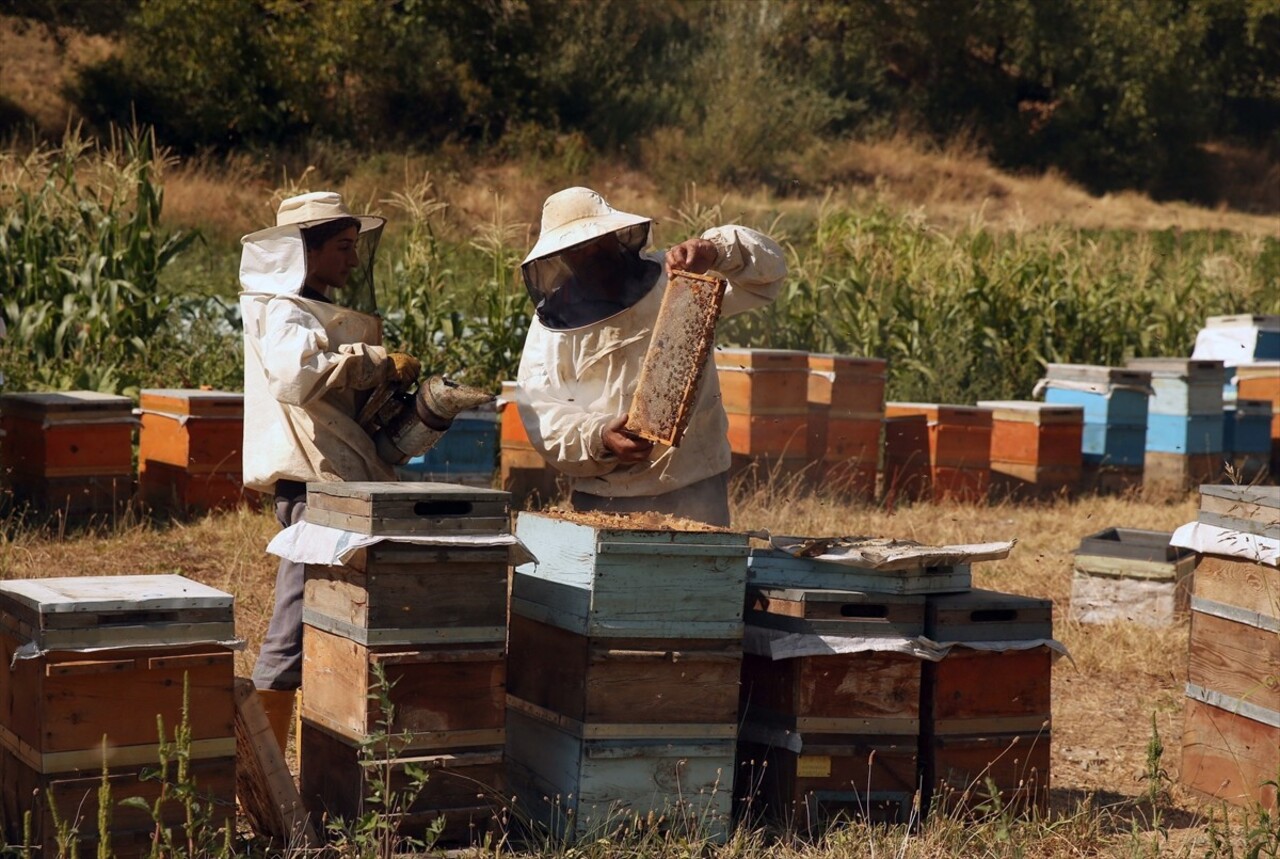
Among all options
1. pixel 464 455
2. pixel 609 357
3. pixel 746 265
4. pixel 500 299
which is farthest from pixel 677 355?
pixel 500 299

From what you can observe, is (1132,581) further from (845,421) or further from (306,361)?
(306,361)

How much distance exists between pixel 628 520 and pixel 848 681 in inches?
30.0

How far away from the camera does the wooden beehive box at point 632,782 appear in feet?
12.3

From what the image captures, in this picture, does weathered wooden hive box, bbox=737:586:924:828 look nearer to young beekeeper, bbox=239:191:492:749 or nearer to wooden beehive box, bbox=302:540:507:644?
wooden beehive box, bbox=302:540:507:644

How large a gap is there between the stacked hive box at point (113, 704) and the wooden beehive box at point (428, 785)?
30 cm

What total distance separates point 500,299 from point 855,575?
5.95 m

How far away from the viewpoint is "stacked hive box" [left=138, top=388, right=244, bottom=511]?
7730 millimetres

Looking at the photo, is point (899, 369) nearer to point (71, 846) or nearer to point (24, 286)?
point (24, 286)

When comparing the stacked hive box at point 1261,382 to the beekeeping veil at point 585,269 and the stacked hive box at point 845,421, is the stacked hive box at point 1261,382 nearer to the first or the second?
the stacked hive box at point 845,421

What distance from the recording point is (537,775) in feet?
13.0

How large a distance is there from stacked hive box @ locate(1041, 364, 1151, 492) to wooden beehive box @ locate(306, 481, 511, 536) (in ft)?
24.4

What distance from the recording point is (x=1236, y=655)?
473 centimetres

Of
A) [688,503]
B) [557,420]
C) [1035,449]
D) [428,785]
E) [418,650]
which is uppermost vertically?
[557,420]

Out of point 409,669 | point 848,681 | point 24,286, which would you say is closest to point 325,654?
point 409,669
